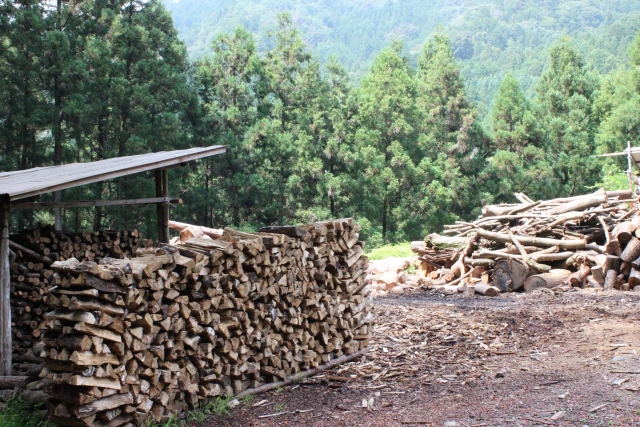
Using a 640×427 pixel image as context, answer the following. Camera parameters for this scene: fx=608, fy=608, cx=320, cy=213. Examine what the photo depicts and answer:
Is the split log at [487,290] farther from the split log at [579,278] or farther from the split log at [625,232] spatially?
the split log at [625,232]

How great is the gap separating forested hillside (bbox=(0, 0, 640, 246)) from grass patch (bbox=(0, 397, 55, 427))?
53.9 ft

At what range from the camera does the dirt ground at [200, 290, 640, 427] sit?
185 inches

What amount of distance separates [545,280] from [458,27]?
122977mm

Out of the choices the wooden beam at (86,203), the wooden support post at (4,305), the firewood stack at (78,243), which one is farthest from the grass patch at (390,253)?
the wooden support post at (4,305)

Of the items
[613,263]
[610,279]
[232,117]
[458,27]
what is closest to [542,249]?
[613,263]

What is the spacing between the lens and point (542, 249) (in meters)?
11.4

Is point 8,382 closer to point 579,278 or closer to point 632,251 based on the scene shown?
point 579,278

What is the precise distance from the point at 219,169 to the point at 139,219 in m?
5.34

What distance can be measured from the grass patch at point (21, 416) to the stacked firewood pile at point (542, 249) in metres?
7.32

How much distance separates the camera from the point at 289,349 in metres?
5.83

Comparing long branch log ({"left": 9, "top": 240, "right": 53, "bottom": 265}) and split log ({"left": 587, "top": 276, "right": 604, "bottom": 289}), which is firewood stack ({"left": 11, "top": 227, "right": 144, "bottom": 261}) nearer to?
long branch log ({"left": 9, "top": 240, "right": 53, "bottom": 265})

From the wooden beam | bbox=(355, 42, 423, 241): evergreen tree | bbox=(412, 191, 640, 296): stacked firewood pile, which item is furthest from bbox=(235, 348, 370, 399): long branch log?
bbox=(355, 42, 423, 241): evergreen tree

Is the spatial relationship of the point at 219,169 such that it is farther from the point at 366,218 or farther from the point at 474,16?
the point at 474,16

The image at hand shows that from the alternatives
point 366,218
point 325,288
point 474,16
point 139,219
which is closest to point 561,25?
point 474,16
